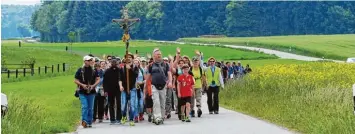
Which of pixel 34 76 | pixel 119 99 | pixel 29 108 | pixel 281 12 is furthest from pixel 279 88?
pixel 281 12

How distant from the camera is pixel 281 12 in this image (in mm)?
163000

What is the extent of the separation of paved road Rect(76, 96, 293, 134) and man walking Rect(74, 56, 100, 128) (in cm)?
25

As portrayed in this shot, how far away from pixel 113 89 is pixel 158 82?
100cm

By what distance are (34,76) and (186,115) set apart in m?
31.0

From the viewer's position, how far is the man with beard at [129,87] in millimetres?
17375

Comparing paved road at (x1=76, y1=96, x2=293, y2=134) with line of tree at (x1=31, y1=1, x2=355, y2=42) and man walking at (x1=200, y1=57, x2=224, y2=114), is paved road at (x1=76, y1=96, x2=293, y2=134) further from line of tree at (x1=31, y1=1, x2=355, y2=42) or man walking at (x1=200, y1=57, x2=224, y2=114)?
line of tree at (x1=31, y1=1, x2=355, y2=42)

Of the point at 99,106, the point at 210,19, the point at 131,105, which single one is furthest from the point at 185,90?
the point at 210,19

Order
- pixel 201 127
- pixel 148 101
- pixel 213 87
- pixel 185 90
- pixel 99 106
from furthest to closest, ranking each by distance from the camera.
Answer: pixel 213 87, pixel 99 106, pixel 185 90, pixel 148 101, pixel 201 127

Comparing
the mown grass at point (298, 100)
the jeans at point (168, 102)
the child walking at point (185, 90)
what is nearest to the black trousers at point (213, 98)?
the mown grass at point (298, 100)

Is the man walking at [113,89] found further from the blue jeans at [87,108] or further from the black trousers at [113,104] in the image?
the blue jeans at [87,108]

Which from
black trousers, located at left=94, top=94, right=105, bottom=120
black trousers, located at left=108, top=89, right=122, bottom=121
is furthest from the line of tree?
black trousers, located at left=108, top=89, right=122, bottom=121

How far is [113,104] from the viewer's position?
17.6 metres

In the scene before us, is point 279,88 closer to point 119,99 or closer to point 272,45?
point 119,99

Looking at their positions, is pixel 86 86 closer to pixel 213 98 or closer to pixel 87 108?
pixel 87 108
